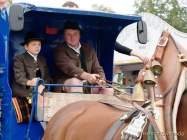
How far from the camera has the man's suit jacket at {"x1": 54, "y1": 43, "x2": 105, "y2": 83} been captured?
553 centimetres

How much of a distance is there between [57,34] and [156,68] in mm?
2835

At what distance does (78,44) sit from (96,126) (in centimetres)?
168

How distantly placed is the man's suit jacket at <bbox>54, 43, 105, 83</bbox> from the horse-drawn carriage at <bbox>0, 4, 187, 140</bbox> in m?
0.27

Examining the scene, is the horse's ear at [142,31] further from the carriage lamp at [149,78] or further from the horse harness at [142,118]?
the carriage lamp at [149,78]

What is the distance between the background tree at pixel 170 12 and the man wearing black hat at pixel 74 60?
29.0 metres

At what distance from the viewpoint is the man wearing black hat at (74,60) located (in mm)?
5508

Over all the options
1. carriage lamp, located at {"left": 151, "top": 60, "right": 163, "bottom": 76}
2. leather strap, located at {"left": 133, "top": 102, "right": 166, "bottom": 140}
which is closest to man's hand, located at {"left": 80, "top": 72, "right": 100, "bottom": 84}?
leather strap, located at {"left": 133, "top": 102, "right": 166, "bottom": 140}

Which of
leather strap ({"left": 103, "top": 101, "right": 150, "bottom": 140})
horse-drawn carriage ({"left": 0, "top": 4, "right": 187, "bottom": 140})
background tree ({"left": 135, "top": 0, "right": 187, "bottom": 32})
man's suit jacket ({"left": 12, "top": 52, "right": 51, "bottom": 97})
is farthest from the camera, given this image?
background tree ({"left": 135, "top": 0, "right": 187, "bottom": 32})

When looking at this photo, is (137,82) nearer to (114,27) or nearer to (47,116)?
(47,116)

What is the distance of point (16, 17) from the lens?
15.9 ft

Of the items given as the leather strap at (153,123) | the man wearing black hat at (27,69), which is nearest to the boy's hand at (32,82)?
the man wearing black hat at (27,69)

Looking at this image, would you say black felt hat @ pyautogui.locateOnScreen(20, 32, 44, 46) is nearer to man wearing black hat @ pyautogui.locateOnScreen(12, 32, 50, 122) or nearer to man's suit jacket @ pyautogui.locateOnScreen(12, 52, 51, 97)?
man wearing black hat @ pyautogui.locateOnScreen(12, 32, 50, 122)

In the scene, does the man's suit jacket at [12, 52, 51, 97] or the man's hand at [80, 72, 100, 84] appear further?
the man's suit jacket at [12, 52, 51, 97]

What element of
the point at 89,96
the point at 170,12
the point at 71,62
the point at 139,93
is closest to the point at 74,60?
the point at 71,62
